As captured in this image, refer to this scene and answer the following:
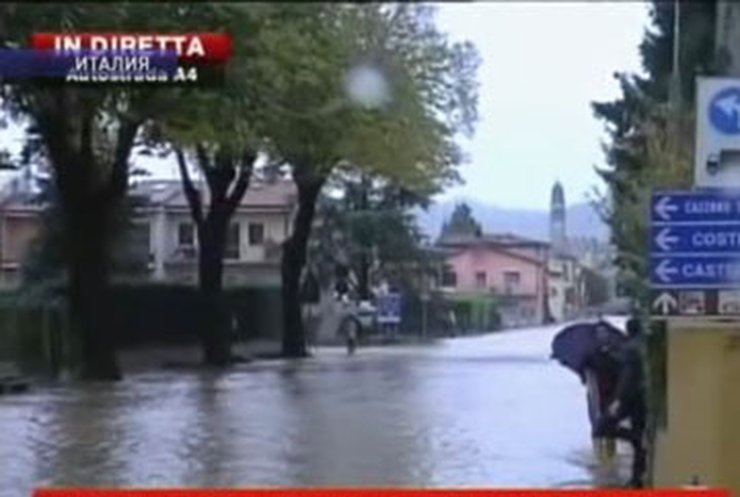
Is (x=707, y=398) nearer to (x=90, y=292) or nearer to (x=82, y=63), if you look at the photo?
(x=82, y=63)

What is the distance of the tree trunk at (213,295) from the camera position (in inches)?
1390

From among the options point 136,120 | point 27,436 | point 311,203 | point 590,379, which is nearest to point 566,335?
point 590,379

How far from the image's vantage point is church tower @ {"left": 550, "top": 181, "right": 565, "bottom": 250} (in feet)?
26.0

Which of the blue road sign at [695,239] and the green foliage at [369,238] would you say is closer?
the blue road sign at [695,239]

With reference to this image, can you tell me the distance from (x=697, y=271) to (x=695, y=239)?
0.15m

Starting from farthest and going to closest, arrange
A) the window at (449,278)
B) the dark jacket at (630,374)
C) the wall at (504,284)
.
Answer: the window at (449,278)
the wall at (504,284)
the dark jacket at (630,374)

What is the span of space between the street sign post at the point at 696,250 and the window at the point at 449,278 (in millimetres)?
30746

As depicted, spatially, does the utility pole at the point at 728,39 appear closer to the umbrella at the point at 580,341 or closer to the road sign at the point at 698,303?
the road sign at the point at 698,303

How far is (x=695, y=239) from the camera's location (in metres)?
8.20

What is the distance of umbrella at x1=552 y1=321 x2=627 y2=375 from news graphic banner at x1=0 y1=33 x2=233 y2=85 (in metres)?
7.08

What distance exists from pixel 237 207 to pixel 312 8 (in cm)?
3292

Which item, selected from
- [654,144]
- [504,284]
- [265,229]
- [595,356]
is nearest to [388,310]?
[265,229]

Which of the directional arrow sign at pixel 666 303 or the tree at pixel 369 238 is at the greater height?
the tree at pixel 369 238

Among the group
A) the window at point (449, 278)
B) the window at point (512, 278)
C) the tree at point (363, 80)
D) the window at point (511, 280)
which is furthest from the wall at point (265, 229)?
the tree at point (363, 80)
